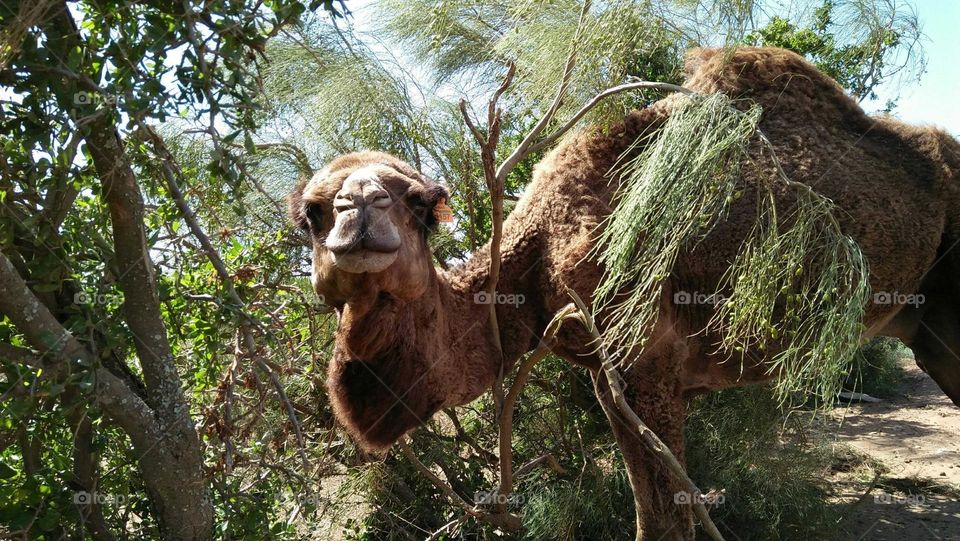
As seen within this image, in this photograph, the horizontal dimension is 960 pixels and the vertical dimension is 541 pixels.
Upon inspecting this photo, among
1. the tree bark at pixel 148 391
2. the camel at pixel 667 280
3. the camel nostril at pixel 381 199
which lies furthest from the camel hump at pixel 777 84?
the tree bark at pixel 148 391

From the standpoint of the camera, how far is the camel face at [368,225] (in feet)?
12.1

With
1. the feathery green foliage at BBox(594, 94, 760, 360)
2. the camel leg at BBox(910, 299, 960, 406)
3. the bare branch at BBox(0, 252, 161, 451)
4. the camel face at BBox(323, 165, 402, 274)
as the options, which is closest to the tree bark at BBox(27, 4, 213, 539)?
the bare branch at BBox(0, 252, 161, 451)

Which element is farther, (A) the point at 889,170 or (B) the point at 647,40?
(A) the point at 889,170

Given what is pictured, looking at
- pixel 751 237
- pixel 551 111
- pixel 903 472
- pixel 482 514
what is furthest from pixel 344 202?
pixel 903 472

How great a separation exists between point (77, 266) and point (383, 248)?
48.2 inches

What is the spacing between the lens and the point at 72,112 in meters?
2.79

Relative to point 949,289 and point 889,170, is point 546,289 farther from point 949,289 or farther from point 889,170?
point 949,289

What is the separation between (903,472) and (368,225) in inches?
258

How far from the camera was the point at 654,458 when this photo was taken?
4.75m

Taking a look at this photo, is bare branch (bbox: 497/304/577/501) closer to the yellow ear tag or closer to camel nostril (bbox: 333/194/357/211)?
the yellow ear tag

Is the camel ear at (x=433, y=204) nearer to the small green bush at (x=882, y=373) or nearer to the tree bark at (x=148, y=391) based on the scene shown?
the tree bark at (x=148, y=391)

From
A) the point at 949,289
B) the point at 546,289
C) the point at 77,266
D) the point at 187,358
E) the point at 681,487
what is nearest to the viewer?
the point at 77,266

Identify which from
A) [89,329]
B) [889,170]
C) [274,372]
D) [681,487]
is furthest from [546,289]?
[89,329]

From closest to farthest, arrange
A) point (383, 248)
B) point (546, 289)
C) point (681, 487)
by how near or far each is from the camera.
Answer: point (383, 248) < point (681, 487) < point (546, 289)
